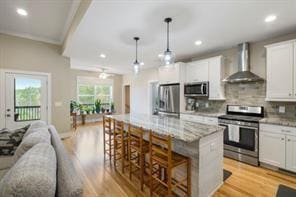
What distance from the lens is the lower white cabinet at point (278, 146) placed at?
2.83 m

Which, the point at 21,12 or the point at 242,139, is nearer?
the point at 21,12

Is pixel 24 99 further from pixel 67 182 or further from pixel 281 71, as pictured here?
pixel 281 71

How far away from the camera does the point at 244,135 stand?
3400mm

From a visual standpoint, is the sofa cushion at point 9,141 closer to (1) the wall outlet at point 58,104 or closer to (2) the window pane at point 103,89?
(1) the wall outlet at point 58,104

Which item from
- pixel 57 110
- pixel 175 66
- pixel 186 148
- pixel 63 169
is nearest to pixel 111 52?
pixel 175 66

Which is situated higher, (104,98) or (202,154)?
(104,98)

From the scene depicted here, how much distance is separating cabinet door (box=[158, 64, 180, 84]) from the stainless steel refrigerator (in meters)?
0.17

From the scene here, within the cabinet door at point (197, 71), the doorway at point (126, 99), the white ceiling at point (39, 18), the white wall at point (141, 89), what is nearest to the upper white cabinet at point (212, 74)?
the cabinet door at point (197, 71)

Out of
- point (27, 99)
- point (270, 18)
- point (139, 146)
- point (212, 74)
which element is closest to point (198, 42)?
point (212, 74)

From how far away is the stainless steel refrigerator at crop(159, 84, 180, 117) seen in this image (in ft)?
16.4

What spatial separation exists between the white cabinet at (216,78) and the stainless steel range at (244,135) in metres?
0.66

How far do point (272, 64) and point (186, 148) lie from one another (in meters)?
2.69

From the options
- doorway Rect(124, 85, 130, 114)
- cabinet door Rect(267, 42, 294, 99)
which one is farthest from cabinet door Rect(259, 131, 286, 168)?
doorway Rect(124, 85, 130, 114)

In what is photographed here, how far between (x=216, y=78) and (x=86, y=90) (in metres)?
6.82
